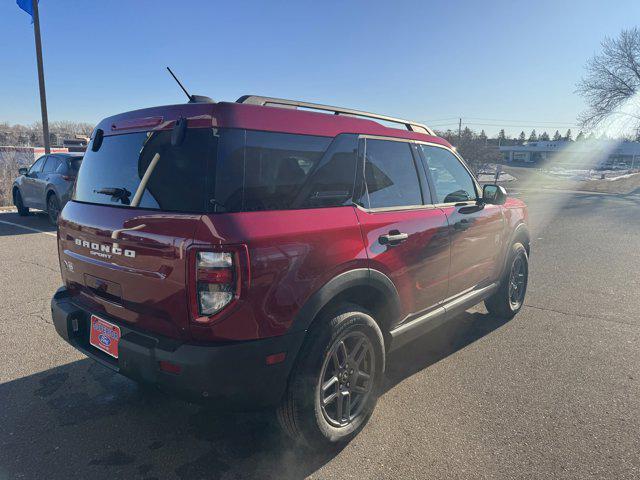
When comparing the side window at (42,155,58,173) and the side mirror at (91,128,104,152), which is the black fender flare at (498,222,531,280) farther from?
the side window at (42,155,58,173)

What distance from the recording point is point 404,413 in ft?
9.78

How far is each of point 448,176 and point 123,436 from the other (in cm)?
313

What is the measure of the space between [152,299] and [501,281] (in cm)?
356

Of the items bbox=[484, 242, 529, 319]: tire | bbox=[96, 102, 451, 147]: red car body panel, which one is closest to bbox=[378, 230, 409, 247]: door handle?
bbox=[96, 102, 451, 147]: red car body panel

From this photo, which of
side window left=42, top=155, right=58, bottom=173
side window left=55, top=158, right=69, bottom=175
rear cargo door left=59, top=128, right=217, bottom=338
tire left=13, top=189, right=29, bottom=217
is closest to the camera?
rear cargo door left=59, top=128, right=217, bottom=338

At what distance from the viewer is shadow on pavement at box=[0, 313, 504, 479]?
237cm

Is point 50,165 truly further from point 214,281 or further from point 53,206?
point 214,281

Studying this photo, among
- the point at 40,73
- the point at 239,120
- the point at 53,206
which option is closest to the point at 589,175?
the point at 40,73

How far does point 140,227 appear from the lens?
2207 millimetres

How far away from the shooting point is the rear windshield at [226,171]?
82.6 inches

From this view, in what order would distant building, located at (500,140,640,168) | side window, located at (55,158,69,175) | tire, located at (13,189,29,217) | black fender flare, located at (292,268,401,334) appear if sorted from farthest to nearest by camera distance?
distant building, located at (500,140,640,168), tire, located at (13,189,29,217), side window, located at (55,158,69,175), black fender flare, located at (292,268,401,334)

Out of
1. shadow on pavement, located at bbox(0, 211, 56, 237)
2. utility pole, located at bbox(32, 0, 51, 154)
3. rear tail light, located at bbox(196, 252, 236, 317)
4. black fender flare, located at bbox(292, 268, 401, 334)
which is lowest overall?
shadow on pavement, located at bbox(0, 211, 56, 237)

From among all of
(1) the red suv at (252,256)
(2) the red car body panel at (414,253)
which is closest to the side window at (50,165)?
(1) the red suv at (252,256)

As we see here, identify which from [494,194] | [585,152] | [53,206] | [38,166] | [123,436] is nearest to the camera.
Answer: [123,436]
